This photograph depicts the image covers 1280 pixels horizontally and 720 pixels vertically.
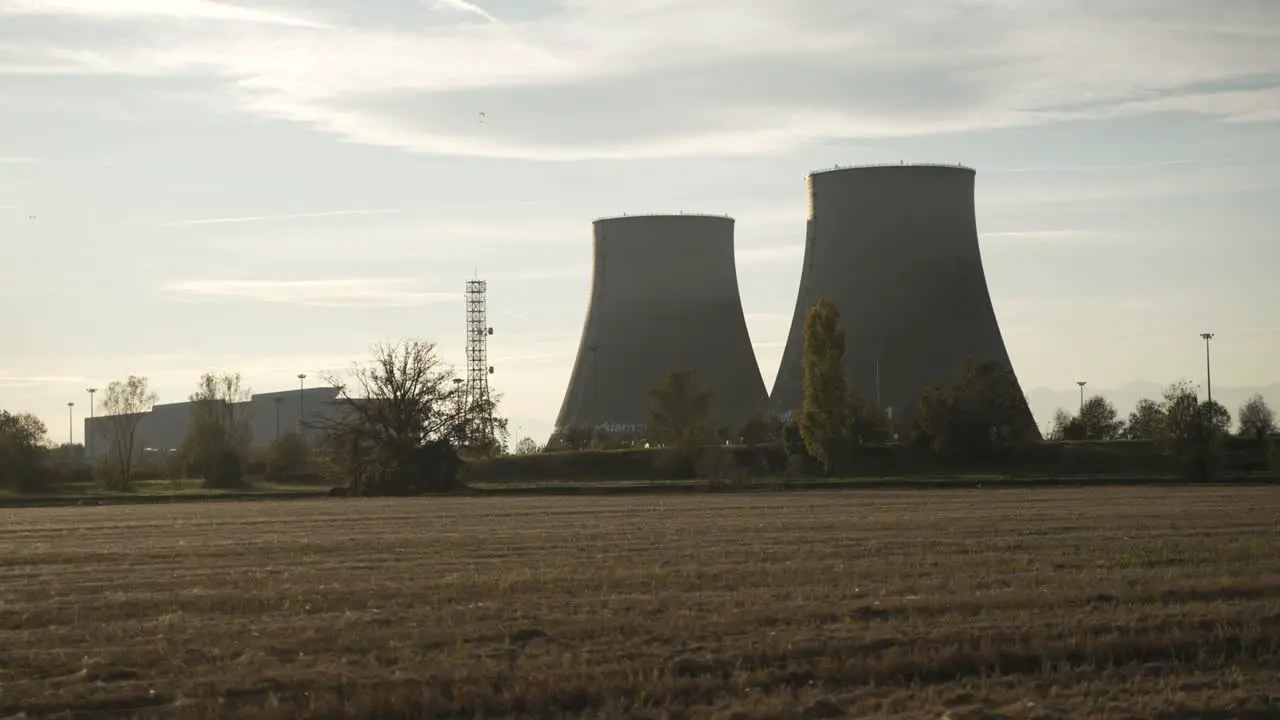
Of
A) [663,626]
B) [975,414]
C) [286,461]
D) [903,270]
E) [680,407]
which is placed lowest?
[663,626]

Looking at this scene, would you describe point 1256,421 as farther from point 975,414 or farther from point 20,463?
point 20,463

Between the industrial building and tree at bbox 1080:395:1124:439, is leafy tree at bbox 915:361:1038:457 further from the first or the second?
the industrial building

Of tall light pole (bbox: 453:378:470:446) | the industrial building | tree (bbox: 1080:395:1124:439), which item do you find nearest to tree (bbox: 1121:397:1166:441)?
tree (bbox: 1080:395:1124:439)

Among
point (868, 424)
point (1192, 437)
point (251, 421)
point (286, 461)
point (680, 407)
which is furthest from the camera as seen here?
point (251, 421)

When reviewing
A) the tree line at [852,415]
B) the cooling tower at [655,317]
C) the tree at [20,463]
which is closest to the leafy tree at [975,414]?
the tree line at [852,415]

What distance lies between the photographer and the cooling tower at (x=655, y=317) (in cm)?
4541

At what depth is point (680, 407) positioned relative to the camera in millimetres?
47656

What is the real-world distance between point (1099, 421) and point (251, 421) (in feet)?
158

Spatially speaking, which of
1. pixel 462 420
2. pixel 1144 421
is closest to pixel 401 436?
pixel 462 420

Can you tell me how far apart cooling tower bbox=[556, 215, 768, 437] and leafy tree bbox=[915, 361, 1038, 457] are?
6557 millimetres

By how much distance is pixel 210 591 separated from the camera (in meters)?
11.4

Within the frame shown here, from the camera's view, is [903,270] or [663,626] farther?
[903,270]

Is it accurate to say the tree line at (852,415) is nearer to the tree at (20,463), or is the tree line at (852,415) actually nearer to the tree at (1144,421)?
the tree at (1144,421)

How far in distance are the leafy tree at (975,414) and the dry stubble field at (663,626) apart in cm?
2724
